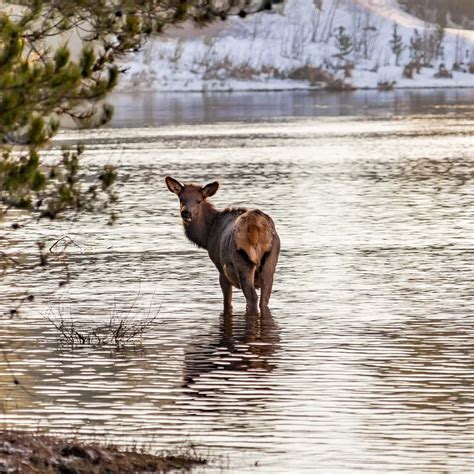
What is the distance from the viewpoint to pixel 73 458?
10883mm

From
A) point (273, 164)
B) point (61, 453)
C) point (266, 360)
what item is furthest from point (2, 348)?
point (273, 164)

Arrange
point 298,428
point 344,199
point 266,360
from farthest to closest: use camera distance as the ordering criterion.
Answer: point 344,199 → point 266,360 → point 298,428

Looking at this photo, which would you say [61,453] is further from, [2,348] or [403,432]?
[2,348]

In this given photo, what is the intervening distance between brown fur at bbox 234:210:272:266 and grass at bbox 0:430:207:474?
678 centimetres

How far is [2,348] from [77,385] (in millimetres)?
1854

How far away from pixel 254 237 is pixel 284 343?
197cm

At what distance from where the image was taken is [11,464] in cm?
1055

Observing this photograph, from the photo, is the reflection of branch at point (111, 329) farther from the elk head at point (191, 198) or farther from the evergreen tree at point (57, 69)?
the evergreen tree at point (57, 69)

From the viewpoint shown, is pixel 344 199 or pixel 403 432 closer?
pixel 403 432

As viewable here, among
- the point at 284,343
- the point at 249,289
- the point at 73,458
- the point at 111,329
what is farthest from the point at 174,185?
the point at 73,458

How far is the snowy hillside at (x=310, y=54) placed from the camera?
159m

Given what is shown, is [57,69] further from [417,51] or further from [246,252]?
[417,51]

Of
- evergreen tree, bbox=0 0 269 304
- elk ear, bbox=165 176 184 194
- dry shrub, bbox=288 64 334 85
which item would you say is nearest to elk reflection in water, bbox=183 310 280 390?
elk ear, bbox=165 176 184 194

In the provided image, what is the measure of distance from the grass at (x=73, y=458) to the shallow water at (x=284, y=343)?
470mm
